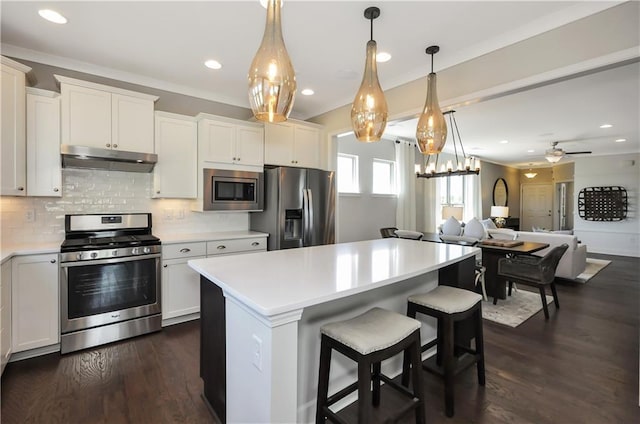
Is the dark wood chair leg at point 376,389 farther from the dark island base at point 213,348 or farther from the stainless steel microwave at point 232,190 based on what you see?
the stainless steel microwave at point 232,190

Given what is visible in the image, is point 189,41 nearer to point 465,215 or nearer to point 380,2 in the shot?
point 380,2

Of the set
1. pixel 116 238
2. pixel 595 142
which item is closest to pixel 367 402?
Answer: pixel 116 238

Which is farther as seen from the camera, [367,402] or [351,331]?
[351,331]

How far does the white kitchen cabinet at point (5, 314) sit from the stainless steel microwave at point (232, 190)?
1.70 meters

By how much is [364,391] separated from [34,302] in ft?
9.25

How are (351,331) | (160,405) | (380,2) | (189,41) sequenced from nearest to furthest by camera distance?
(351,331)
(160,405)
(380,2)
(189,41)

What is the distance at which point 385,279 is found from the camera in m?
1.54

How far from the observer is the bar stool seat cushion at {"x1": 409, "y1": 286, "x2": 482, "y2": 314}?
6.18ft

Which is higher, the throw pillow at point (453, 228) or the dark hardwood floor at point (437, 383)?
the throw pillow at point (453, 228)

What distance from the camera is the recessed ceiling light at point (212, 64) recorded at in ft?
9.98

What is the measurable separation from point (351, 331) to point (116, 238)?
2703 mm

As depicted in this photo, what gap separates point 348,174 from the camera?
588cm

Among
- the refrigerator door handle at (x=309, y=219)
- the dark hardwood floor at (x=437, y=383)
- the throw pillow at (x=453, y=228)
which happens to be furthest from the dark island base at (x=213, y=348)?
the throw pillow at (x=453, y=228)

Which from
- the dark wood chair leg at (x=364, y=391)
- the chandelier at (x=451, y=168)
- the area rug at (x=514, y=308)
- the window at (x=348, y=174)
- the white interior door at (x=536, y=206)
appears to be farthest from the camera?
the white interior door at (x=536, y=206)
